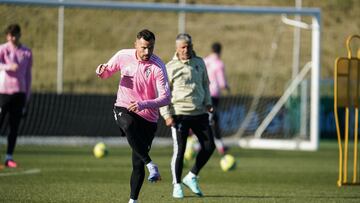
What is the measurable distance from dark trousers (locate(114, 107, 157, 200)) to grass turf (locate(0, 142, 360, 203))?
1.19m

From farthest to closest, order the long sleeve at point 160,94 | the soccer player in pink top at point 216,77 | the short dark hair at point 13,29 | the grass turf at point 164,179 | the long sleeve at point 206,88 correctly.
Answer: the soccer player in pink top at point 216,77
the short dark hair at point 13,29
the long sleeve at point 206,88
the grass turf at point 164,179
the long sleeve at point 160,94

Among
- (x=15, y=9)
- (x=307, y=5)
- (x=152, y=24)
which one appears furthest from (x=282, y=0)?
(x=15, y=9)

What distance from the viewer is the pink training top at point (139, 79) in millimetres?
10156

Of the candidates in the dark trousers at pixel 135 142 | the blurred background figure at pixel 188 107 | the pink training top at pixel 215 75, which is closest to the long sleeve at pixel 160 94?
the dark trousers at pixel 135 142

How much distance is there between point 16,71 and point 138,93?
6104mm

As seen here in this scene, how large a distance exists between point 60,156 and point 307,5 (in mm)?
14880

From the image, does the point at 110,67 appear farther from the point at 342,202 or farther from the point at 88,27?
the point at 88,27

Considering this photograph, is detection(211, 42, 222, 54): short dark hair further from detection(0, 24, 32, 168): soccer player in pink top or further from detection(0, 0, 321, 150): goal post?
detection(0, 24, 32, 168): soccer player in pink top

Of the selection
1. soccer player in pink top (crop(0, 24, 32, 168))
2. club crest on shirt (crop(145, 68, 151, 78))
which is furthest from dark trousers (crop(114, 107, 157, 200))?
soccer player in pink top (crop(0, 24, 32, 168))

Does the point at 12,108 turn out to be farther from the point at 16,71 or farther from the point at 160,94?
the point at 160,94

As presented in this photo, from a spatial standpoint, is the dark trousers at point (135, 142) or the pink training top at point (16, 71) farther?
the pink training top at point (16, 71)

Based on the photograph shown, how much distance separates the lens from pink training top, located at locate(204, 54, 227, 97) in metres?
20.7

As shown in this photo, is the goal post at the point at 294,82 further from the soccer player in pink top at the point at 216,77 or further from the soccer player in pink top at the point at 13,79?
the soccer player in pink top at the point at 13,79

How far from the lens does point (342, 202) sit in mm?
11492
